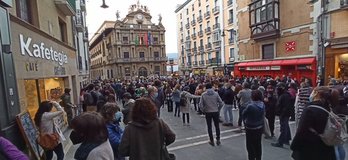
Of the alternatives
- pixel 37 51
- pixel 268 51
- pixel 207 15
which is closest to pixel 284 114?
pixel 37 51

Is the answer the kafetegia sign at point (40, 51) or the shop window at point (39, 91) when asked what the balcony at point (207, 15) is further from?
the shop window at point (39, 91)

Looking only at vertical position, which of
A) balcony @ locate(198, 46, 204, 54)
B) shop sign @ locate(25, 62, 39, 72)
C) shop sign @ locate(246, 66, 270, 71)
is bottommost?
shop sign @ locate(246, 66, 270, 71)

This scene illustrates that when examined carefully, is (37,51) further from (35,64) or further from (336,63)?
(336,63)

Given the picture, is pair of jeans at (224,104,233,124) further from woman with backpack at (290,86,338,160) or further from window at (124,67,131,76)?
window at (124,67,131,76)

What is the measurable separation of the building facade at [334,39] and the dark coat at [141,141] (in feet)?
48.7

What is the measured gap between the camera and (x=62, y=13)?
1063 cm

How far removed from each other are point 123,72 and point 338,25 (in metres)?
48.7

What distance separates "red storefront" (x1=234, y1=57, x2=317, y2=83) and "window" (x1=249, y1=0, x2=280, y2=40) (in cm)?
247

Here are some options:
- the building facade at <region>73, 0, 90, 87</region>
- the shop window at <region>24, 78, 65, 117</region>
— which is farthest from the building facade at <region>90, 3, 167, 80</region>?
the shop window at <region>24, 78, 65, 117</region>

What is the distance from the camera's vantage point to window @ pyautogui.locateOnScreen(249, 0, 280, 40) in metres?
19.5

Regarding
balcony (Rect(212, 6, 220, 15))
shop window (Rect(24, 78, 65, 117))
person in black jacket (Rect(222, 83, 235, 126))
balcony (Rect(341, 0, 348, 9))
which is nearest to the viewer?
shop window (Rect(24, 78, 65, 117))

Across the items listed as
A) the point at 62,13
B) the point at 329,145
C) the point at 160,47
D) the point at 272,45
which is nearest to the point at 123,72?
the point at 160,47

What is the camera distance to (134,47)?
57625 millimetres

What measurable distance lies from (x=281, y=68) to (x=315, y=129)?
1821 centimetres
